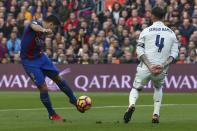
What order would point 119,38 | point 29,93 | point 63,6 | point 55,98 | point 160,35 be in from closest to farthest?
point 160,35, point 55,98, point 29,93, point 119,38, point 63,6

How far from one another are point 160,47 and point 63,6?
705 inches

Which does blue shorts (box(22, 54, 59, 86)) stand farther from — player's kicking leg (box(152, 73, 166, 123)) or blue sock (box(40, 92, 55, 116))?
player's kicking leg (box(152, 73, 166, 123))

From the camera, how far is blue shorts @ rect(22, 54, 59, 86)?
15742 mm

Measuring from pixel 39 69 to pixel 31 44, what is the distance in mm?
593

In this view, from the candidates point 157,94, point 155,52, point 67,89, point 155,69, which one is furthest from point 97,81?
point 155,69

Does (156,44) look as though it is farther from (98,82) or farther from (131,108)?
(98,82)

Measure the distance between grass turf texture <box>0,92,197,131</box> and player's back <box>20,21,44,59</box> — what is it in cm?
146

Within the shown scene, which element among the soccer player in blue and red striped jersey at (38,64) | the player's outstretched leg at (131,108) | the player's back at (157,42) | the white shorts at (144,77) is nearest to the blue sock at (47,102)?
the soccer player in blue and red striped jersey at (38,64)

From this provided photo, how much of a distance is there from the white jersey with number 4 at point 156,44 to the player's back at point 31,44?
99.4 inches

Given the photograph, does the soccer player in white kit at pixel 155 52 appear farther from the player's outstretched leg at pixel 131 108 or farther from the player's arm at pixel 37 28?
the player's arm at pixel 37 28

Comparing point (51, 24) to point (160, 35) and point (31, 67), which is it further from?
point (160, 35)

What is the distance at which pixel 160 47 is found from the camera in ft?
47.9

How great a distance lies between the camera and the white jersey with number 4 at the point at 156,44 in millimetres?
14555

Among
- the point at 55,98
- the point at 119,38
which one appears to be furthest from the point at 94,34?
the point at 55,98
